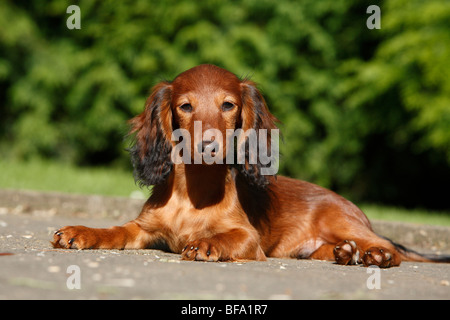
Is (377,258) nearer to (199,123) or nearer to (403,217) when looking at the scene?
(199,123)

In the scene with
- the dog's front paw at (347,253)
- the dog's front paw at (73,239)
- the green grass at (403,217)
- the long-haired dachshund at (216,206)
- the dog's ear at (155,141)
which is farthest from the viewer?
the green grass at (403,217)

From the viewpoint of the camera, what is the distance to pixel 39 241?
401cm

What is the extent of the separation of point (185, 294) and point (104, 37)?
30.2 ft

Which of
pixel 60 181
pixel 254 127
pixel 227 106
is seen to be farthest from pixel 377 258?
pixel 60 181

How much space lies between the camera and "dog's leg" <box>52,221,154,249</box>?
3.53 m

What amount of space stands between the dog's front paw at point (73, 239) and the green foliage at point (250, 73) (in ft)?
22.7

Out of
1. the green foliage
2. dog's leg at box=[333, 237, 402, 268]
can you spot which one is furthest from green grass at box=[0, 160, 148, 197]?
dog's leg at box=[333, 237, 402, 268]

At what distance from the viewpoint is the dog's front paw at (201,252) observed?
132 inches

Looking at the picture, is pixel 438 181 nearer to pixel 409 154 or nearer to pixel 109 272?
pixel 409 154

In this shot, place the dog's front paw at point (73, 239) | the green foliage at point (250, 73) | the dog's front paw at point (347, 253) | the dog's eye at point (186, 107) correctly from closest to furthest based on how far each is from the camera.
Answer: the dog's front paw at point (73, 239) < the dog's eye at point (186, 107) < the dog's front paw at point (347, 253) < the green foliage at point (250, 73)

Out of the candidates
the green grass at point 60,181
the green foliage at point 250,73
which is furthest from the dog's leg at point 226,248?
the green foliage at point 250,73

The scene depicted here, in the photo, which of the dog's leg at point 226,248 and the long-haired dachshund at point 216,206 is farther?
the long-haired dachshund at point 216,206

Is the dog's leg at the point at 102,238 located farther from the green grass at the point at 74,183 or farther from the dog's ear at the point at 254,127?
the green grass at the point at 74,183

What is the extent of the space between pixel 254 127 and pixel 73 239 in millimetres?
1351
